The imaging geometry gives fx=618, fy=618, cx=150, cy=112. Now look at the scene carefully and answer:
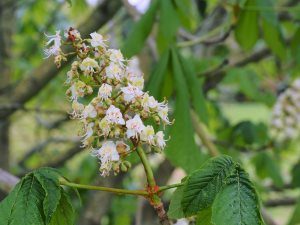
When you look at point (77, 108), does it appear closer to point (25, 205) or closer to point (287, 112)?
point (25, 205)

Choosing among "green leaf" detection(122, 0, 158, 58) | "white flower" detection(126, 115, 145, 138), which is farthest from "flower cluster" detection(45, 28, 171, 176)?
"green leaf" detection(122, 0, 158, 58)

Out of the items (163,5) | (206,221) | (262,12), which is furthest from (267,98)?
(206,221)

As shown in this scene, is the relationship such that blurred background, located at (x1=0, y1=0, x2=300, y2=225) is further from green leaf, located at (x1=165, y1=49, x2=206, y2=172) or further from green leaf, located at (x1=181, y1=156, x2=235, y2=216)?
green leaf, located at (x1=181, y1=156, x2=235, y2=216)

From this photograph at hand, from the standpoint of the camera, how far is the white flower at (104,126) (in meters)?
0.78

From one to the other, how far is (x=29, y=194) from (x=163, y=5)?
804 mm

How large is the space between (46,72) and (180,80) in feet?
1.47

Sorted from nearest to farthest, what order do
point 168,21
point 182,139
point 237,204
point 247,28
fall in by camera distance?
1. point 237,204
2. point 182,139
3. point 168,21
4. point 247,28

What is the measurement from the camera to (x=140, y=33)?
1502mm

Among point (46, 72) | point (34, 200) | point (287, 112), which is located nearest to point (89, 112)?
point (34, 200)

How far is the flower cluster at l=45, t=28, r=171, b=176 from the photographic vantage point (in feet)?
2.61

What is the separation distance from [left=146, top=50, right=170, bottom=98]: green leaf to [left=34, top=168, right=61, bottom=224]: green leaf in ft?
1.95

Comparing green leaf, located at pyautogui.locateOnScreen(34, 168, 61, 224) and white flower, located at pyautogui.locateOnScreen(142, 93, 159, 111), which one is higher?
white flower, located at pyautogui.locateOnScreen(142, 93, 159, 111)

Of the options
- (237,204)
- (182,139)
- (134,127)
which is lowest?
(237,204)

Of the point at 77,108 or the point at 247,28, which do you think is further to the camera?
the point at 247,28
